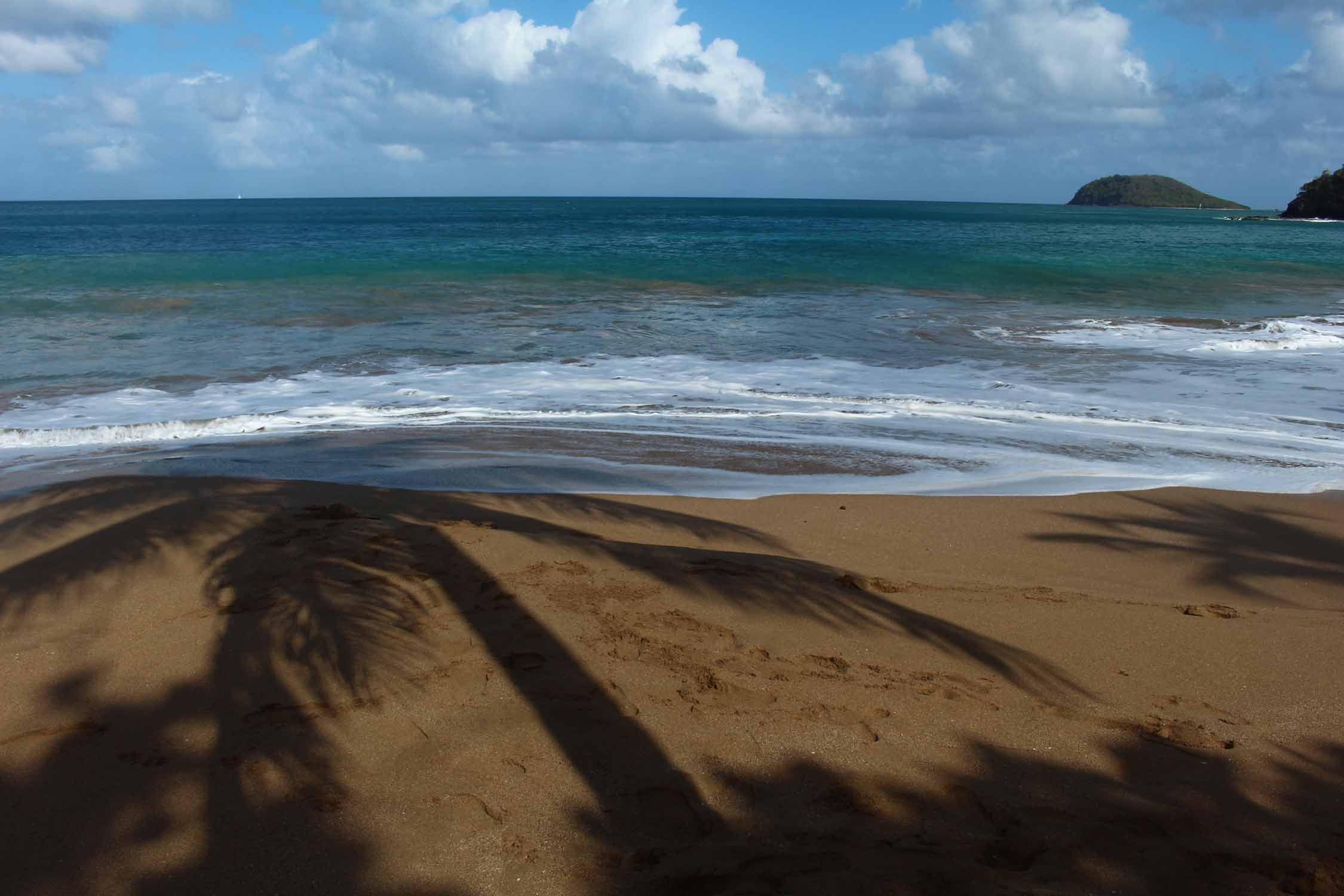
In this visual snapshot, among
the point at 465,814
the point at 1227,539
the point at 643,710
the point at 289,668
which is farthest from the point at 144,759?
the point at 1227,539

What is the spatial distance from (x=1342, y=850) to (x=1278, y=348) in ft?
46.4

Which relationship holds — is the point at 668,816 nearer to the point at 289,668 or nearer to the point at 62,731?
the point at 289,668

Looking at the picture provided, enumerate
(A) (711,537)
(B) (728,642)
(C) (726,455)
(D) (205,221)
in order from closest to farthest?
1. (B) (728,642)
2. (A) (711,537)
3. (C) (726,455)
4. (D) (205,221)

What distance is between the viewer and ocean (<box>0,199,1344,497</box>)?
7.49m

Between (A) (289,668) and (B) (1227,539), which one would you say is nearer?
(A) (289,668)

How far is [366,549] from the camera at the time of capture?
4.75 meters

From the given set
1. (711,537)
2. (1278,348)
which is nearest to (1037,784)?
(711,537)

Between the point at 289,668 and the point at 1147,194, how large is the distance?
202m

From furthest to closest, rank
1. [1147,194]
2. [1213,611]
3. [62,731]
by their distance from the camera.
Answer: [1147,194] < [1213,611] < [62,731]

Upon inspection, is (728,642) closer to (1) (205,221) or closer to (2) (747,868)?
(2) (747,868)

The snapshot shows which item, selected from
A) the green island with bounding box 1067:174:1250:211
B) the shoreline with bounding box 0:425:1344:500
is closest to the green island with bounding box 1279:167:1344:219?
the green island with bounding box 1067:174:1250:211

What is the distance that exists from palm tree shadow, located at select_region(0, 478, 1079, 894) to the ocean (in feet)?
5.53

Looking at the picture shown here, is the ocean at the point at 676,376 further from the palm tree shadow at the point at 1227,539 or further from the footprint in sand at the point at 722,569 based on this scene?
the footprint in sand at the point at 722,569

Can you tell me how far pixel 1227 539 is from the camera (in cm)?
570
